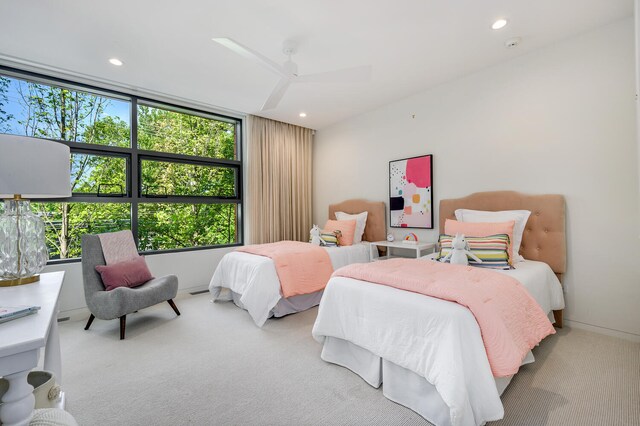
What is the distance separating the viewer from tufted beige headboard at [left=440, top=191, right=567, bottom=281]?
2.69 m

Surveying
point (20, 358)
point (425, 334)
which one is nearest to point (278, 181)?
point (425, 334)

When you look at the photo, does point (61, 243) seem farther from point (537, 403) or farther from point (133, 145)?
point (537, 403)

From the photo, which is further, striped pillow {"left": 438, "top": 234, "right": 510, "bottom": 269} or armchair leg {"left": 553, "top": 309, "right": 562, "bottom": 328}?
armchair leg {"left": 553, "top": 309, "right": 562, "bottom": 328}

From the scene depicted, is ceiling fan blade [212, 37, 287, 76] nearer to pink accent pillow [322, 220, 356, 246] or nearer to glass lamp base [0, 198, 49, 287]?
glass lamp base [0, 198, 49, 287]

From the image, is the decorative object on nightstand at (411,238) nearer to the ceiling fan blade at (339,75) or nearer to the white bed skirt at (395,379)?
the white bed skirt at (395,379)

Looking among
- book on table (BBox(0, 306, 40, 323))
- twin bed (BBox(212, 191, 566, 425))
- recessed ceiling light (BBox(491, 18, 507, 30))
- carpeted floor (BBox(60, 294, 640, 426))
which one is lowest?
carpeted floor (BBox(60, 294, 640, 426))

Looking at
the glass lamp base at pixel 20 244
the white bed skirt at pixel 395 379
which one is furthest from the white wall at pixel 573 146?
the glass lamp base at pixel 20 244

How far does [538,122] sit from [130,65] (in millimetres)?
4099

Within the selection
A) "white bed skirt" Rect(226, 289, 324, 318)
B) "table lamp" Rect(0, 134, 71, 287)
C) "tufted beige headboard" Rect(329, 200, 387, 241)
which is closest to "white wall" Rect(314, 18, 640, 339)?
"tufted beige headboard" Rect(329, 200, 387, 241)

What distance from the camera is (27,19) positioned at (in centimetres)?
230

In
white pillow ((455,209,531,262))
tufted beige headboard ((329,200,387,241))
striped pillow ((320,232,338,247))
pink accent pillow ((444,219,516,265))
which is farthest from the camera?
tufted beige headboard ((329,200,387,241))

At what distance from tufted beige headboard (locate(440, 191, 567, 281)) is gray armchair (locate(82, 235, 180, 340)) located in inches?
137

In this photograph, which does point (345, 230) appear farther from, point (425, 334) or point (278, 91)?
point (425, 334)

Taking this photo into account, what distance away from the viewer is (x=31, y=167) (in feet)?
4.60
